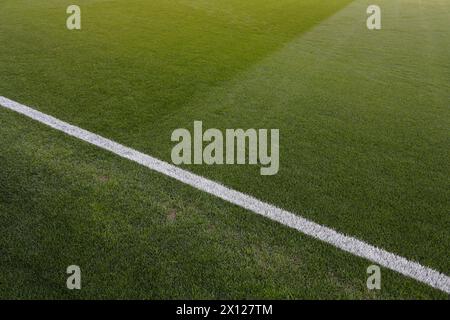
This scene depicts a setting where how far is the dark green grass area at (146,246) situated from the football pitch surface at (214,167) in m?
0.01

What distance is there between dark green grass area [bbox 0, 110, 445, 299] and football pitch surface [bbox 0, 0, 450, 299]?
12 mm

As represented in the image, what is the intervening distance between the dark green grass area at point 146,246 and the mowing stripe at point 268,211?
0.25 feet

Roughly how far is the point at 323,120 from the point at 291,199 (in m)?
1.64

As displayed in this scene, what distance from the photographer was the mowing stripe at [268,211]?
9.01 ft

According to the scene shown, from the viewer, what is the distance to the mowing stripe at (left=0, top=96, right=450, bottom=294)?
2.75 metres

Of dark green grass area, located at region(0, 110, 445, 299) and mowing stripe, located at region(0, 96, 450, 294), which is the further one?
mowing stripe, located at region(0, 96, 450, 294)

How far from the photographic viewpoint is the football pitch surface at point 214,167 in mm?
2707

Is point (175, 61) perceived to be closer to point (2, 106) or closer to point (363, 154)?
point (2, 106)

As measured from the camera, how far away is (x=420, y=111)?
512cm

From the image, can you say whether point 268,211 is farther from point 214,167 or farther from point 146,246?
point 146,246

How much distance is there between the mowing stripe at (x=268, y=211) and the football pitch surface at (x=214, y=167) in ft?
0.23

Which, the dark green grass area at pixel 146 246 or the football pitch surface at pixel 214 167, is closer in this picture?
the dark green grass area at pixel 146 246

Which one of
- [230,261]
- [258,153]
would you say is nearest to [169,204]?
[230,261]

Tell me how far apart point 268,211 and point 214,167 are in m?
0.78
